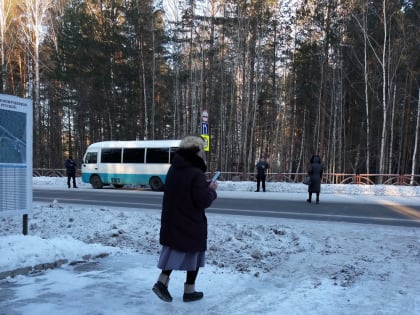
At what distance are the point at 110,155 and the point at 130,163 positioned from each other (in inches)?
61.6

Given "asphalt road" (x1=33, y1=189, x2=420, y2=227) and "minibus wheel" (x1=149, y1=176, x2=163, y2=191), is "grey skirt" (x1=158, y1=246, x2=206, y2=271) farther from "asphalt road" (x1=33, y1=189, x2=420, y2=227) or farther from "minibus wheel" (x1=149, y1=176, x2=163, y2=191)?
"minibus wheel" (x1=149, y1=176, x2=163, y2=191)

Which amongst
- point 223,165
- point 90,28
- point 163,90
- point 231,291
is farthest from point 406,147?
point 231,291

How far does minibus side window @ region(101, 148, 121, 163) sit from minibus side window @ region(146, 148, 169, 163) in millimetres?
2183

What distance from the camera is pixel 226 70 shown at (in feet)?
116

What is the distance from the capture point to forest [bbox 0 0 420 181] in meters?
32.5

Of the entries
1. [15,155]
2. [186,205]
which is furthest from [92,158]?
[186,205]

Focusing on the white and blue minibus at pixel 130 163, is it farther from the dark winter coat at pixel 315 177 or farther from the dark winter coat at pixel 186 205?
the dark winter coat at pixel 186 205

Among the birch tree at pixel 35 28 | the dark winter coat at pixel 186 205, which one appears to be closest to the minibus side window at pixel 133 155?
the birch tree at pixel 35 28

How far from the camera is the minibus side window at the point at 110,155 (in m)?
24.4

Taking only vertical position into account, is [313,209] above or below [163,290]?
below

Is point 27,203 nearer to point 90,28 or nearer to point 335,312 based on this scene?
point 335,312

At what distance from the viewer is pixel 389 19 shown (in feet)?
86.2

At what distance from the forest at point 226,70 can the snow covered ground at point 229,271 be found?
23.0 meters

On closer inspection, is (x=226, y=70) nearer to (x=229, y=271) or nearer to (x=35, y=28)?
(x=35, y=28)
